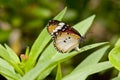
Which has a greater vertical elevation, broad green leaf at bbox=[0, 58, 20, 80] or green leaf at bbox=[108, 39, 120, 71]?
green leaf at bbox=[108, 39, 120, 71]

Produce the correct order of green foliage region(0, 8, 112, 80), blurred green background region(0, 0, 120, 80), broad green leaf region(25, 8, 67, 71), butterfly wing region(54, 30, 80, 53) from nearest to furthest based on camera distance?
green foliage region(0, 8, 112, 80) < broad green leaf region(25, 8, 67, 71) < butterfly wing region(54, 30, 80, 53) < blurred green background region(0, 0, 120, 80)

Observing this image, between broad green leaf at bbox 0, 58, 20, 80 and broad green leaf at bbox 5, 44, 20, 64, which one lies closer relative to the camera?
broad green leaf at bbox 0, 58, 20, 80

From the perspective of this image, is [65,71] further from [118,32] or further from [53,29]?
[53,29]

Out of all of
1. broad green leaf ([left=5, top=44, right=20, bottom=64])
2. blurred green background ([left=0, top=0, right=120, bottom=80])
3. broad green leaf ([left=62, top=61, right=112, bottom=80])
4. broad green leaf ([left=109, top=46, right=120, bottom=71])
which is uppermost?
broad green leaf ([left=109, top=46, right=120, bottom=71])

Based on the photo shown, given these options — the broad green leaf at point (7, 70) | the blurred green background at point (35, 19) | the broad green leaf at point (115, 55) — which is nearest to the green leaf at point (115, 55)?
the broad green leaf at point (115, 55)

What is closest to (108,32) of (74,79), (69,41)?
(69,41)

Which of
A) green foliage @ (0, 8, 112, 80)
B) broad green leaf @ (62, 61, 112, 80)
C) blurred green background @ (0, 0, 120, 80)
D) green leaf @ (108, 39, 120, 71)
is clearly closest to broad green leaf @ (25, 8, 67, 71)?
green foliage @ (0, 8, 112, 80)

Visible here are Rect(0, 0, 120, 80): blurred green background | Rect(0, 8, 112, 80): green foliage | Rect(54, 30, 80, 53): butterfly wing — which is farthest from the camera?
Rect(0, 0, 120, 80): blurred green background

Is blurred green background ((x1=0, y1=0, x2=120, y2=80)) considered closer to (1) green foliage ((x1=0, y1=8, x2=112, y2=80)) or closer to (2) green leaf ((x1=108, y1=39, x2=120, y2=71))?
(1) green foliage ((x1=0, y1=8, x2=112, y2=80))
